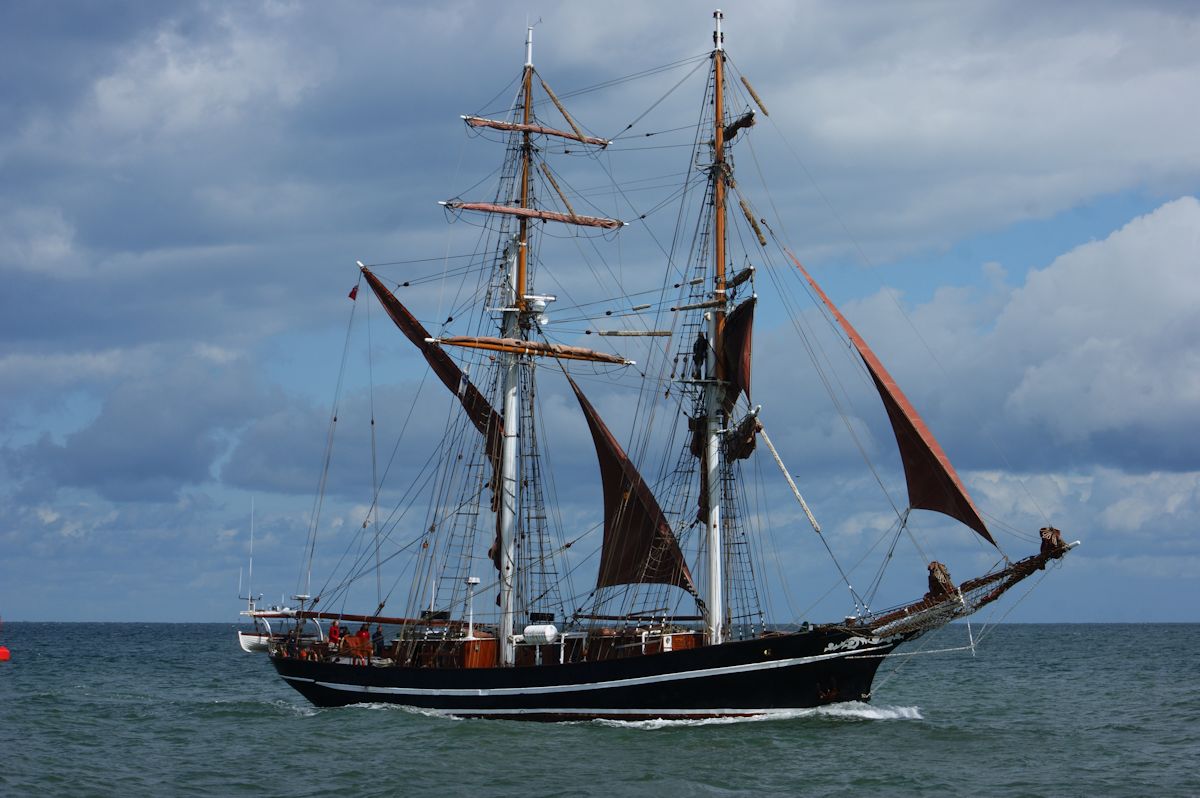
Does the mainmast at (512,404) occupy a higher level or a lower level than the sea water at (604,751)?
higher

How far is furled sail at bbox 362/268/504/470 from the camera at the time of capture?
52656 mm

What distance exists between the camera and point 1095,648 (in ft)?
452

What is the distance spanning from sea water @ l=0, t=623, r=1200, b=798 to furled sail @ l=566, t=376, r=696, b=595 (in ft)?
23.2

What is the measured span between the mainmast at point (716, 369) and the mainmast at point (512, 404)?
304 inches

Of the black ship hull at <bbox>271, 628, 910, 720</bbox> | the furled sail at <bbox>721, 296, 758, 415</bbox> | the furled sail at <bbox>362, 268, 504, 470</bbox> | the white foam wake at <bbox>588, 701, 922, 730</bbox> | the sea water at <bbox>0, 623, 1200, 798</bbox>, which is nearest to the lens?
the sea water at <bbox>0, 623, 1200, 798</bbox>

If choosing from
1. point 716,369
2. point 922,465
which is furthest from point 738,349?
point 922,465

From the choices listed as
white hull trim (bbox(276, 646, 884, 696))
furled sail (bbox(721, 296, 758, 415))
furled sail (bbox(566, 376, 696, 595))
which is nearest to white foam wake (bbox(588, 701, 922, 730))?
white hull trim (bbox(276, 646, 884, 696))

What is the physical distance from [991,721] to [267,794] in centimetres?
2801

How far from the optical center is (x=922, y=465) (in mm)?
40875

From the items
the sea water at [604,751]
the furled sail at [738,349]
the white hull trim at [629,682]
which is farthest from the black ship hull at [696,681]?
the furled sail at [738,349]

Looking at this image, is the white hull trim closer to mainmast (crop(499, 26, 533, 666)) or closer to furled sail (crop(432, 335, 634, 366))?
mainmast (crop(499, 26, 533, 666))

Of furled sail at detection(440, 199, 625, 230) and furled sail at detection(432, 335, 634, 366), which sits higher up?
furled sail at detection(440, 199, 625, 230)

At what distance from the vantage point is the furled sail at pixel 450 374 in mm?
52656

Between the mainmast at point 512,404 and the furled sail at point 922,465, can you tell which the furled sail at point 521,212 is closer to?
the mainmast at point 512,404
